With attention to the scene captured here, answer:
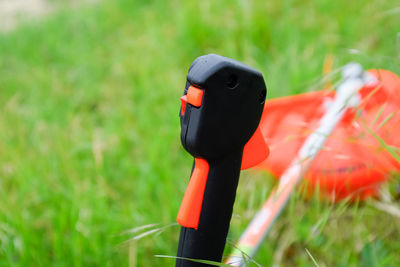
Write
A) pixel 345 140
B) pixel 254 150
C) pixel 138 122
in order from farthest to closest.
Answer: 1. pixel 138 122
2. pixel 345 140
3. pixel 254 150

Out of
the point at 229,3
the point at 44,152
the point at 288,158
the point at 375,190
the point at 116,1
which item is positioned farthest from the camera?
the point at 116,1

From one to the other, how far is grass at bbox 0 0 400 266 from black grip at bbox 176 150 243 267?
0.09 m

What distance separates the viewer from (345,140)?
1.04m

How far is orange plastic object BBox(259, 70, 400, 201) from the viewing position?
1.08 meters

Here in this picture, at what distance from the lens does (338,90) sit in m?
1.22

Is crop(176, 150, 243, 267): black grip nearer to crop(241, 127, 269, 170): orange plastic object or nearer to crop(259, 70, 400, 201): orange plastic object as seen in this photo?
crop(241, 127, 269, 170): orange plastic object

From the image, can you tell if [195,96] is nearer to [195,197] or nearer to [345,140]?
[195,197]

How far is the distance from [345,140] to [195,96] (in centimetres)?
59

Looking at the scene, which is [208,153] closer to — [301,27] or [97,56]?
[301,27]

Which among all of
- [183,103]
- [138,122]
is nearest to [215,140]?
[183,103]

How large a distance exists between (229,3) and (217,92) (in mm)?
1594

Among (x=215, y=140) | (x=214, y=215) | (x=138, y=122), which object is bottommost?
(x=138, y=122)

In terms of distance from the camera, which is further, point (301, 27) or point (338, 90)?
point (301, 27)

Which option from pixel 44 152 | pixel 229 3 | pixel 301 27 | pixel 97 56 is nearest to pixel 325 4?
→ pixel 301 27
